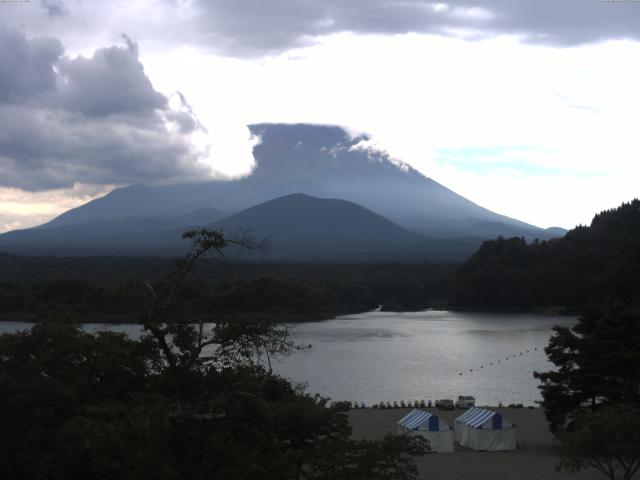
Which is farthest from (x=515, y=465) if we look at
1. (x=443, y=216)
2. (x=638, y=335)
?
(x=443, y=216)

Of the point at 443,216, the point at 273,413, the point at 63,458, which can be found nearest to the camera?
the point at 273,413

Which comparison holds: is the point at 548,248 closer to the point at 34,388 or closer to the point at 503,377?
the point at 503,377

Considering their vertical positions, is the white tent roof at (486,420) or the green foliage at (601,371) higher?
the green foliage at (601,371)

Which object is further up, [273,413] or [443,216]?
[443,216]

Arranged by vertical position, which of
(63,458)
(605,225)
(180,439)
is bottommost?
(63,458)

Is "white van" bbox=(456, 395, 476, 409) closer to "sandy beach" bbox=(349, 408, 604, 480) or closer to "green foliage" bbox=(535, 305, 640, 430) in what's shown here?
"sandy beach" bbox=(349, 408, 604, 480)

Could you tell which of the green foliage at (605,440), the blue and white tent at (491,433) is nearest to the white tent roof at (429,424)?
the blue and white tent at (491,433)

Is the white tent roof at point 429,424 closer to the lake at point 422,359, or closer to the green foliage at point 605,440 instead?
the lake at point 422,359

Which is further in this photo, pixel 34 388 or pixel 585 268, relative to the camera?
pixel 585 268
